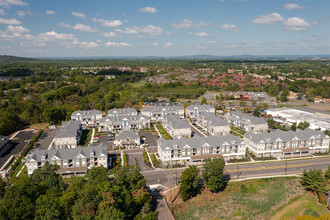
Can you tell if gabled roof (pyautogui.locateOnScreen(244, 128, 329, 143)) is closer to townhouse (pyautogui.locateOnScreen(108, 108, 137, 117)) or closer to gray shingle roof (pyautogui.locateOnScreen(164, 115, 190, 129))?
gray shingle roof (pyautogui.locateOnScreen(164, 115, 190, 129))

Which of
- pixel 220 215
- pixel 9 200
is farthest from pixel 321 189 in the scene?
pixel 9 200

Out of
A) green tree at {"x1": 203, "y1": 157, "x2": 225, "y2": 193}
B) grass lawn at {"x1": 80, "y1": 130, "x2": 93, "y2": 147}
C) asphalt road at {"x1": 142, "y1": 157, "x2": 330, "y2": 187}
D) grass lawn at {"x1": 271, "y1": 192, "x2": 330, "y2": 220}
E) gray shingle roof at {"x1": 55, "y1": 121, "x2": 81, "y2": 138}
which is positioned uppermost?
gray shingle roof at {"x1": 55, "y1": 121, "x2": 81, "y2": 138}

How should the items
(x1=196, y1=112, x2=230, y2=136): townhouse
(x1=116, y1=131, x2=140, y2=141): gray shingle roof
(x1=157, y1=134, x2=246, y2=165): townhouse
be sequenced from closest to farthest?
(x1=157, y1=134, x2=246, y2=165): townhouse → (x1=116, y1=131, x2=140, y2=141): gray shingle roof → (x1=196, y1=112, x2=230, y2=136): townhouse

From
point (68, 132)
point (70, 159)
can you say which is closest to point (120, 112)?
point (68, 132)

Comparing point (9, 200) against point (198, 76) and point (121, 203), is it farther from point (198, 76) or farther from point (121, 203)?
point (198, 76)

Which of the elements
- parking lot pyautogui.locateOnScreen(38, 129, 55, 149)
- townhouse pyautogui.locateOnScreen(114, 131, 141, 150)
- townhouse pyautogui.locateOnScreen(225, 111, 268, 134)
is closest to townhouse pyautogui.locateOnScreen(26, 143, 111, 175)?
townhouse pyautogui.locateOnScreen(114, 131, 141, 150)

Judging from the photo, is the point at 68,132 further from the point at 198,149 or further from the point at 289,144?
the point at 289,144
